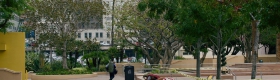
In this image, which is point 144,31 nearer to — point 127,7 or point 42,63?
point 127,7

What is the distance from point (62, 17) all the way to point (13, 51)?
18.1 m

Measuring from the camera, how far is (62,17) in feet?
153

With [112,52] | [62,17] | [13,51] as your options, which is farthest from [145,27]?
[13,51]

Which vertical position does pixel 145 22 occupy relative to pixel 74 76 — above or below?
above

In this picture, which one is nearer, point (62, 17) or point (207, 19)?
point (207, 19)

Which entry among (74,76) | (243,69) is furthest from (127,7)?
(243,69)

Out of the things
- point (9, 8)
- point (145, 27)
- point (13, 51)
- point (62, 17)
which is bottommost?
point (13, 51)

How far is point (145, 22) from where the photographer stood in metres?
43.1

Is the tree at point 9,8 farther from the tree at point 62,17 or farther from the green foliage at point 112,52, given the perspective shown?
the green foliage at point 112,52

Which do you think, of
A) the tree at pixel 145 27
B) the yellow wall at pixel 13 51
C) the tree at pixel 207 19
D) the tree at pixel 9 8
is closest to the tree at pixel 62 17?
the tree at pixel 145 27

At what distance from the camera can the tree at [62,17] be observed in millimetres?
46188

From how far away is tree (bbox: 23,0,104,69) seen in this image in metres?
46.2

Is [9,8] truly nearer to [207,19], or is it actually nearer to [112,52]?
[207,19]

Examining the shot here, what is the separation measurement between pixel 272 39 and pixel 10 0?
3703cm
